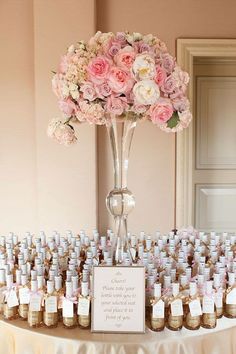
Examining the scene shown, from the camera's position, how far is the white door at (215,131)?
13.7 ft

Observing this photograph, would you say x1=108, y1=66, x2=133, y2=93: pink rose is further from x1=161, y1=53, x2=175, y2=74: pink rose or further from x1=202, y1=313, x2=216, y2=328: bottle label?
x1=202, y1=313, x2=216, y2=328: bottle label

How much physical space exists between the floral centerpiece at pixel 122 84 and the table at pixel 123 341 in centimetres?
67

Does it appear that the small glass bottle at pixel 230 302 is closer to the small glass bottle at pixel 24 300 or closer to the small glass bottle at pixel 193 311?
the small glass bottle at pixel 193 311

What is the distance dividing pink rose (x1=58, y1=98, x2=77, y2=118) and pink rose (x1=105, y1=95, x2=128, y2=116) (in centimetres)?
14

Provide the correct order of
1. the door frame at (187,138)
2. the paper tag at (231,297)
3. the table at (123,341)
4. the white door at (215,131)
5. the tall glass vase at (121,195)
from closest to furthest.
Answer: the table at (123,341), the paper tag at (231,297), the tall glass vase at (121,195), the door frame at (187,138), the white door at (215,131)

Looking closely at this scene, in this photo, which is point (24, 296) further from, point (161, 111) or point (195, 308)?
point (161, 111)

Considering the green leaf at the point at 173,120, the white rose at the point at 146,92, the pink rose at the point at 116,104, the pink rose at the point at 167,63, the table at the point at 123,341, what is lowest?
the table at the point at 123,341

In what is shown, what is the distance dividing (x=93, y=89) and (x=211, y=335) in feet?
2.89

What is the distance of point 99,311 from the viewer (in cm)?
139

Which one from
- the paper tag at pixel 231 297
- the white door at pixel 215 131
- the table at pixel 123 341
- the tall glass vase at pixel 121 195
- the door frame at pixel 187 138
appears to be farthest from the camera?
the white door at pixel 215 131

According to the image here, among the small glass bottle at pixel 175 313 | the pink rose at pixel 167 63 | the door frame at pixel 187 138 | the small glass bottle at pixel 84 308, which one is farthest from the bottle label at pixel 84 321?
the door frame at pixel 187 138

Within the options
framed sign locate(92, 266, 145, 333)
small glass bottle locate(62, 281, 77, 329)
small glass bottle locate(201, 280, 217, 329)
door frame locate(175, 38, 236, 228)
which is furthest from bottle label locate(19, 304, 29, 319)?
door frame locate(175, 38, 236, 228)

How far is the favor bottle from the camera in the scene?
1.48 meters

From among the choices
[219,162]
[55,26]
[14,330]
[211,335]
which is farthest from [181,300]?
[219,162]
